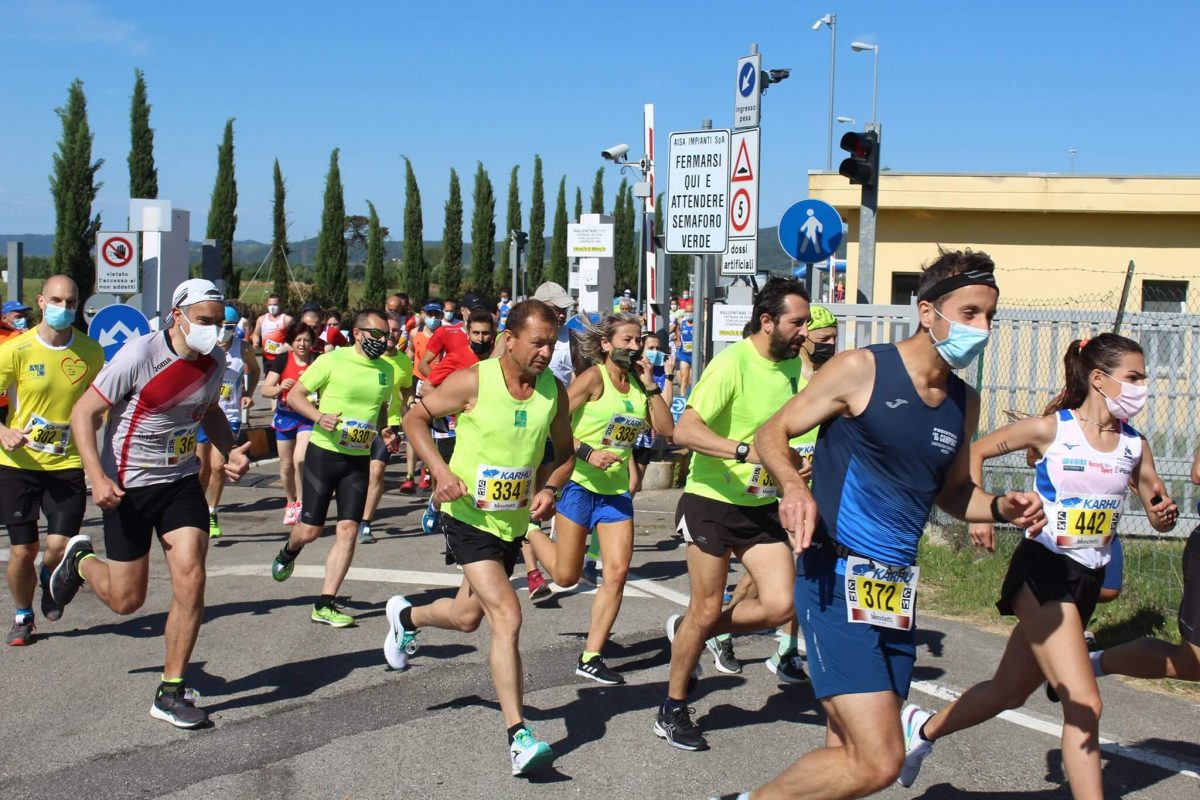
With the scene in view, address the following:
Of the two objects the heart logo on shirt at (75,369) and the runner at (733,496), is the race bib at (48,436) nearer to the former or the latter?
the heart logo on shirt at (75,369)

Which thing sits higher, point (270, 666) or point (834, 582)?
point (834, 582)

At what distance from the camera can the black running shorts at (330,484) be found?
796 centimetres

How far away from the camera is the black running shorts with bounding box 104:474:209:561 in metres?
5.96

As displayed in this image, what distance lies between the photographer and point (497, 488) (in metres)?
5.56

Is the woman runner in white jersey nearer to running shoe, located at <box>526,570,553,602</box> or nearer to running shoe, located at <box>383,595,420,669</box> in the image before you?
running shoe, located at <box>383,595,420,669</box>

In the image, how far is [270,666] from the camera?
267 inches

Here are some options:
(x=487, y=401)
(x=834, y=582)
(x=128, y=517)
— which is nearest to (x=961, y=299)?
(x=834, y=582)

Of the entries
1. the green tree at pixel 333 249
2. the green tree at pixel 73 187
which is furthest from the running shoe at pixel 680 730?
the green tree at pixel 333 249

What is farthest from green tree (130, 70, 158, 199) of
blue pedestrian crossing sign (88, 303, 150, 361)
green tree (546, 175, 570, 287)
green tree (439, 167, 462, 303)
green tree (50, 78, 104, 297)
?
blue pedestrian crossing sign (88, 303, 150, 361)

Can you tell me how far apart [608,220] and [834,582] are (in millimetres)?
18743

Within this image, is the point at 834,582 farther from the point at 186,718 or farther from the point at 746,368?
the point at 186,718

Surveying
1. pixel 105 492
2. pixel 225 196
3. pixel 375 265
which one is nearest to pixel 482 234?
pixel 375 265

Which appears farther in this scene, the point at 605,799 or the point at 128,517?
the point at 128,517

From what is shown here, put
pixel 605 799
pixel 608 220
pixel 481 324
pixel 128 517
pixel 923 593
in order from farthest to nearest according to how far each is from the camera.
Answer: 1. pixel 608 220
2. pixel 481 324
3. pixel 923 593
4. pixel 128 517
5. pixel 605 799
